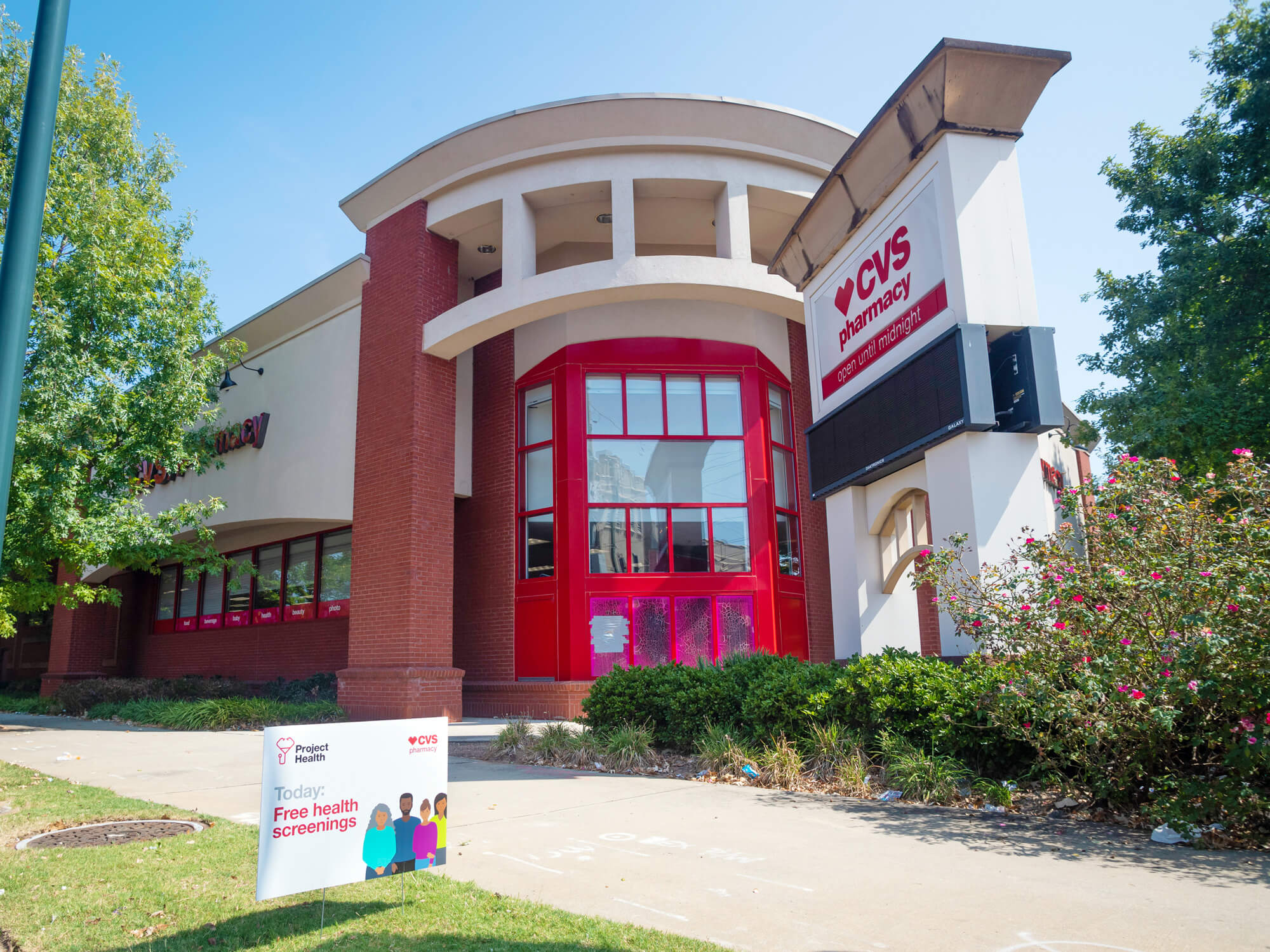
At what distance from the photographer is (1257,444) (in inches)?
620

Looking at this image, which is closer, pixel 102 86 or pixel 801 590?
pixel 102 86

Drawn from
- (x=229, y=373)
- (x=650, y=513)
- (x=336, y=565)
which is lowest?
(x=336, y=565)

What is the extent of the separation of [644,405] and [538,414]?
2.47 meters

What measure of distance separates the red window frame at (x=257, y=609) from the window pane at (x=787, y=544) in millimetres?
9854

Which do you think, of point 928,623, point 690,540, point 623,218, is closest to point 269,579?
point 690,540

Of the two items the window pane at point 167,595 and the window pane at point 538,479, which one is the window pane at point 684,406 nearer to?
the window pane at point 538,479

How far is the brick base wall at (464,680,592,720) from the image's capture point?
16609 millimetres

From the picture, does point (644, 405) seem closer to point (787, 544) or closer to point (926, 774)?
point (787, 544)

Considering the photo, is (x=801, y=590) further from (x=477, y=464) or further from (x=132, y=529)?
(x=132, y=529)

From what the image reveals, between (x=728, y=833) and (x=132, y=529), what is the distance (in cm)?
1370

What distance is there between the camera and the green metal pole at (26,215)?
14.4ft

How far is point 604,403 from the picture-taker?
60.6ft

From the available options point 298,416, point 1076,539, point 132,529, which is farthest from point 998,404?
point 298,416

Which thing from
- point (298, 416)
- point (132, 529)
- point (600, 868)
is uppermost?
point (298, 416)
